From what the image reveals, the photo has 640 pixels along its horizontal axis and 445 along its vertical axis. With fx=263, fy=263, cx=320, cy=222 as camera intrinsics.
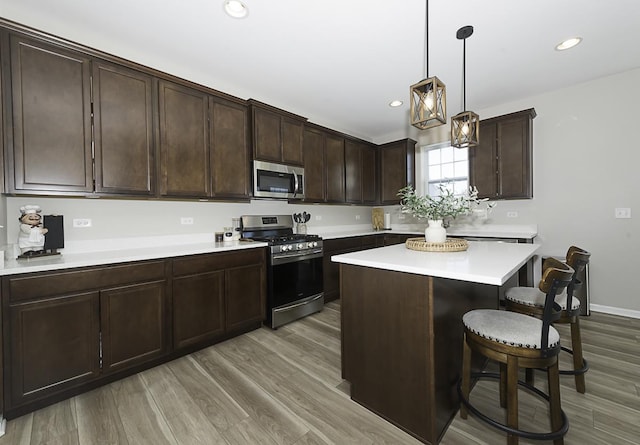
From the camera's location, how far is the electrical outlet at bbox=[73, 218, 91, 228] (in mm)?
2230

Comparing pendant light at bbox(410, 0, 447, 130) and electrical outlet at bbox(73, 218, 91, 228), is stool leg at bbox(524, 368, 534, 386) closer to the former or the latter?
pendant light at bbox(410, 0, 447, 130)

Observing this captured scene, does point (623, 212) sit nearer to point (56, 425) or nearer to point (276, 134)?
point (276, 134)

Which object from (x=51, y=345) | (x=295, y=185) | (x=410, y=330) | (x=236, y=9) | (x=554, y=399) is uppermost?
(x=236, y=9)

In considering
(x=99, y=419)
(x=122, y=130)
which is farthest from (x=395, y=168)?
(x=99, y=419)

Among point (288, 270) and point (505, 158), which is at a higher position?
point (505, 158)

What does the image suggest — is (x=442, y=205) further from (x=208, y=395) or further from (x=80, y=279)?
(x=80, y=279)

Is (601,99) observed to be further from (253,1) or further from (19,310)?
(19,310)

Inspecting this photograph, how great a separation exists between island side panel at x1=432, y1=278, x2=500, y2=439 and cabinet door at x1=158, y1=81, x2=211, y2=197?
233 centimetres

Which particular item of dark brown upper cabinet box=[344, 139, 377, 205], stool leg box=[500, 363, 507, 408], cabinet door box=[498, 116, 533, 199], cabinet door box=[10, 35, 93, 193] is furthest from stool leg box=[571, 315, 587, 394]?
cabinet door box=[10, 35, 93, 193]

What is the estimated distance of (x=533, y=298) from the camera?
5.90 feet

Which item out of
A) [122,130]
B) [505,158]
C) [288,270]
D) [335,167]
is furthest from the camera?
[335,167]

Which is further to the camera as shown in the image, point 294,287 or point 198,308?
point 294,287

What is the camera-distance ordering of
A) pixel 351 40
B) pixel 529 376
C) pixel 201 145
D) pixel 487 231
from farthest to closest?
1. pixel 487 231
2. pixel 201 145
3. pixel 351 40
4. pixel 529 376

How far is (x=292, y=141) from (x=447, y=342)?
281cm
